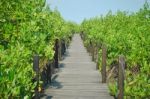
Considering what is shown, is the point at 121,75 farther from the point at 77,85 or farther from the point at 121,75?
the point at 77,85

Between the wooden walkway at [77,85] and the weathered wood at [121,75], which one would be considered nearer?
the weathered wood at [121,75]

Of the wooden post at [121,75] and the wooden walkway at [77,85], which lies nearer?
the wooden post at [121,75]

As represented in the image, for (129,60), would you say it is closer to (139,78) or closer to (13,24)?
(139,78)

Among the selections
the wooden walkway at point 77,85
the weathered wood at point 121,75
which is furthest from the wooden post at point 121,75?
the wooden walkway at point 77,85

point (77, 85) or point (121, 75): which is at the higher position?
point (121, 75)

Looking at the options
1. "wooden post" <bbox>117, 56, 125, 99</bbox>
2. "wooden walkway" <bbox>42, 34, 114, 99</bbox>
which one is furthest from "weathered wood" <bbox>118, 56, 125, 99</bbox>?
"wooden walkway" <bbox>42, 34, 114, 99</bbox>

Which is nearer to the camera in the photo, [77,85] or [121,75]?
[121,75]

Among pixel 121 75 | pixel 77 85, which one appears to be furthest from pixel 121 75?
pixel 77 85

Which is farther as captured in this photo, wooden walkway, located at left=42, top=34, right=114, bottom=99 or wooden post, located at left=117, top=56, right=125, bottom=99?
wooden walkway, located at left=42, top=34, right=114, bottom=99

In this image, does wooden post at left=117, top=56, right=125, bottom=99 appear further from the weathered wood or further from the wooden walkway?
the wooden walkway

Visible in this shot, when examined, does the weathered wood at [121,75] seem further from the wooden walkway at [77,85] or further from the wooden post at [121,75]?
the wooden walkway at [77,85]

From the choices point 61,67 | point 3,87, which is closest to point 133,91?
point 3,87

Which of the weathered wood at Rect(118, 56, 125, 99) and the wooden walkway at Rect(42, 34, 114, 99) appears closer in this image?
the weathered wood at Rect(118, 56, 125, 99)

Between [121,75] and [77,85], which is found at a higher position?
[121,75]
